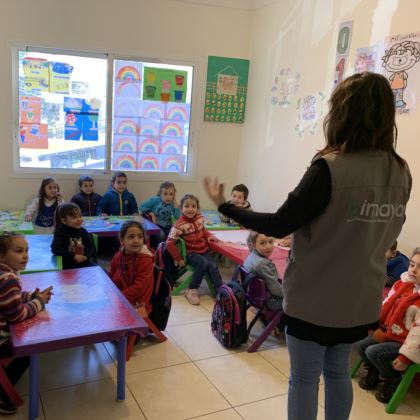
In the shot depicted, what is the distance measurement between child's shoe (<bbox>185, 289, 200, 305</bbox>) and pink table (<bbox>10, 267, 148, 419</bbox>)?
3.49 feet

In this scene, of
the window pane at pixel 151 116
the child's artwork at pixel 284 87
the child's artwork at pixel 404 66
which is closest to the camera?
the child's artwork at pixel 404 66

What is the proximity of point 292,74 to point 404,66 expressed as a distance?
1404 millimetres

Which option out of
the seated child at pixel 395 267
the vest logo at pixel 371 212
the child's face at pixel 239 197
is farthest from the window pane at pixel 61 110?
the vest logo at pixel 371 212

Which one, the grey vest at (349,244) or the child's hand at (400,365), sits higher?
the grey vest at (349,244)

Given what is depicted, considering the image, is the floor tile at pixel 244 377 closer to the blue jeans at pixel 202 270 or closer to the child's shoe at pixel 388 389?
the child's shoe at pixel 388 389

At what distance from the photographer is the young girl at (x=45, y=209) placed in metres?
4.11

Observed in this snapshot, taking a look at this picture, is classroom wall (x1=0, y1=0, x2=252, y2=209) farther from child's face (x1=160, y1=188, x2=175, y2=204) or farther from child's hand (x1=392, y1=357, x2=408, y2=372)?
child's hand (x1=392, y1=357, x2=408, y2=372)

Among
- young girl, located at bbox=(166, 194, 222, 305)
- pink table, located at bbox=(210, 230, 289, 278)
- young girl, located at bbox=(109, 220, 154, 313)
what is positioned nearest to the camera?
young girl, located at bbox=(109, 220, 154, 313)

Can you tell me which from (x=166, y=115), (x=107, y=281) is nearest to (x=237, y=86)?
(x=166, y=115)

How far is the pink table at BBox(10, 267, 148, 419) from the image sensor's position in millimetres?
1834

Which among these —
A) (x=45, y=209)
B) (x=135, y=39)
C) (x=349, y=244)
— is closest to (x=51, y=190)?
(x=45, y=209)

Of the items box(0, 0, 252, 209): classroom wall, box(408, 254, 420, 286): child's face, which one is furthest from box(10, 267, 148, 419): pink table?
box(0, 0, 252, 209): classroom wall

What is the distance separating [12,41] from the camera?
4.25 metres

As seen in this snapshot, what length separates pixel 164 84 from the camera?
16.1 ft
